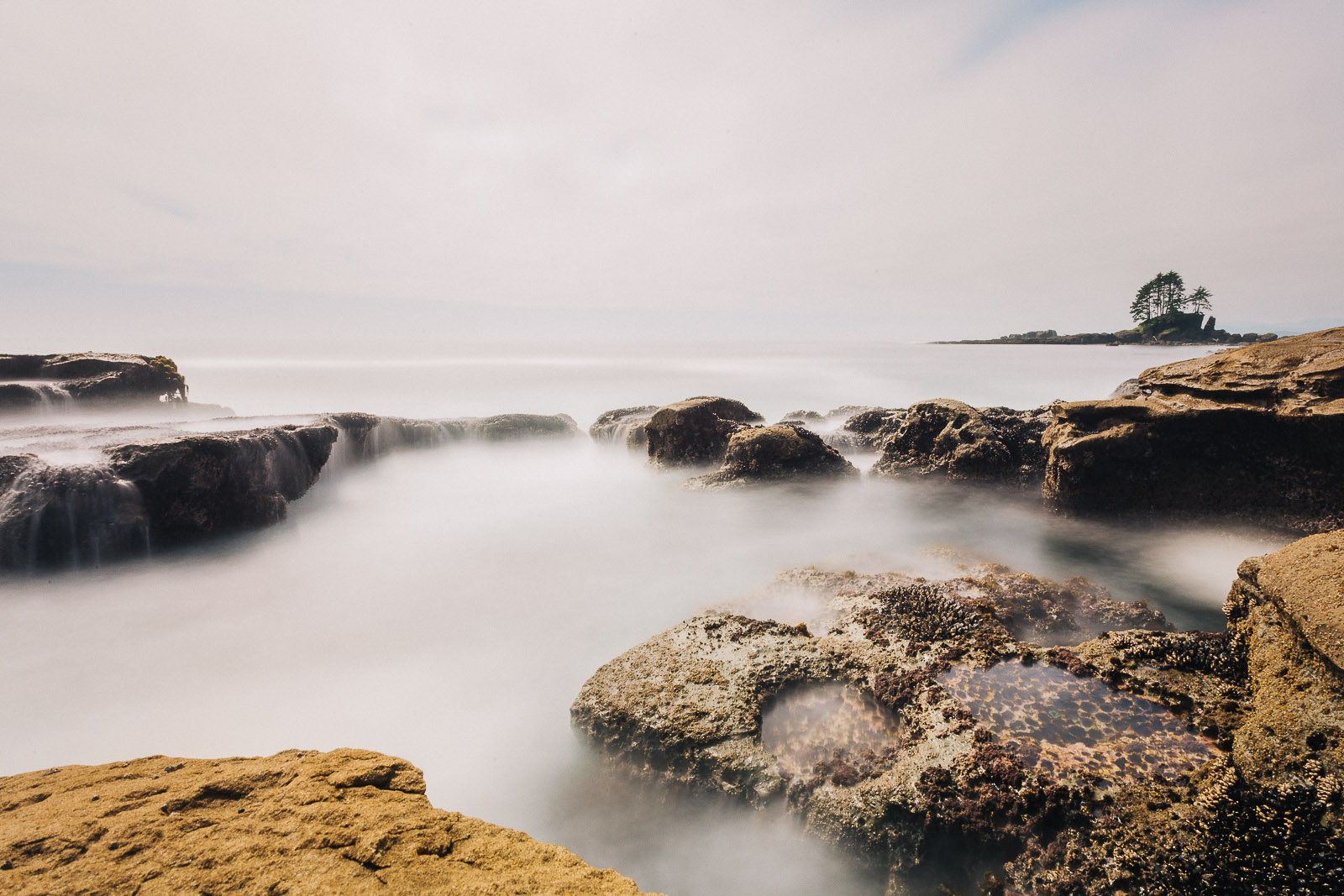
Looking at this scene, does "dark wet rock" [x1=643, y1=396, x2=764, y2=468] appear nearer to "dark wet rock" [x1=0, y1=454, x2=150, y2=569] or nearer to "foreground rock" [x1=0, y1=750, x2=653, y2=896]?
"dark wet rock" [x1=0, y1=454, x2=150, y2=569]

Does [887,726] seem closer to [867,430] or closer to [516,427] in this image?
[867,430]

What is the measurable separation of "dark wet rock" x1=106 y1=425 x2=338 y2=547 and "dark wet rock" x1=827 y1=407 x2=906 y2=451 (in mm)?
12604

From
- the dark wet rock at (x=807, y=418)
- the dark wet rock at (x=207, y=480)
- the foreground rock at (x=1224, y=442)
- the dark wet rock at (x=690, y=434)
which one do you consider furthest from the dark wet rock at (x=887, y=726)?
the dark wet rock at (x=807, y=418)

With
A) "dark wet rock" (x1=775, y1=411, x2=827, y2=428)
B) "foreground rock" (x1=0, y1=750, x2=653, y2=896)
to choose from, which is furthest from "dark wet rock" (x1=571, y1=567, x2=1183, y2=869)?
"dark wet rock" (x1=775, y1=411, x2=827, y2=428)

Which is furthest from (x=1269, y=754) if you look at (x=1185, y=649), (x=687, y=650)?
(x=687, y=650)

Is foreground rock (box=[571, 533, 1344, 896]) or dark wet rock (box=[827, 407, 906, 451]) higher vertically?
dark wet rock (box=[827, 407, 906, 451])

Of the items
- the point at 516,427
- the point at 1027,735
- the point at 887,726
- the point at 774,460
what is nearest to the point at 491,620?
the point at 887,726

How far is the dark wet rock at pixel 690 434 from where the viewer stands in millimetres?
12531

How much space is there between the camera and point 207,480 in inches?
335

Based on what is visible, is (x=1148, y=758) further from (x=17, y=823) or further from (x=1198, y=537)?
(x=1198, y=537)

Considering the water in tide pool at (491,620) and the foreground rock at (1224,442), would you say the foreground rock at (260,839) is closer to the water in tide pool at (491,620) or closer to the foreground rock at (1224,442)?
the water in tide pool at (491,620)

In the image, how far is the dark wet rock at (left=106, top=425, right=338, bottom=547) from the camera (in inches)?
315

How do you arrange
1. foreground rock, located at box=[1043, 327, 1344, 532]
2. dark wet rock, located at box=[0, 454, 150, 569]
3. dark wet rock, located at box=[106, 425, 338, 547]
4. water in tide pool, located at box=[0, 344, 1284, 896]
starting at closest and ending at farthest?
water in tide pool, located at box=[0, 344, 1284, 896] → foreground rock, located at box=[1043, 327, 1344, 532] → dark wet rock, located at box=[0, 454, 150, 569] → dark wet rock, located at box=[106, 425, 338, 547]

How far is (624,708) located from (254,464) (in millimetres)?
9566
